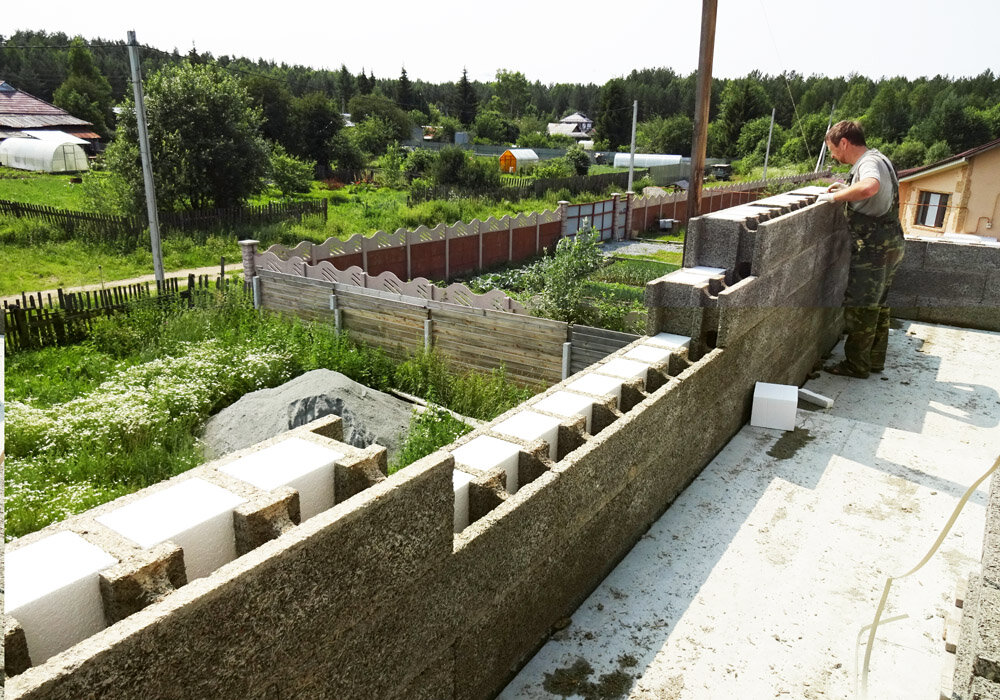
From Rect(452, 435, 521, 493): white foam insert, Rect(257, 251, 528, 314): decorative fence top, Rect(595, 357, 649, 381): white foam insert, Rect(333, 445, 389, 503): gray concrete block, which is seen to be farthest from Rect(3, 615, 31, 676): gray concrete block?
Rect(257, 251, 528, 314): decorative fence top

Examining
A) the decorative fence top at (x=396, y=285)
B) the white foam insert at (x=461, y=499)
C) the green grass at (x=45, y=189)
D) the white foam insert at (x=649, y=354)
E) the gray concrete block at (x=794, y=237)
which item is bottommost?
the green grass at (x=45, y=189)

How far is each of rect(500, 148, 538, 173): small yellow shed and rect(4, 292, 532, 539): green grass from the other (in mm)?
42345

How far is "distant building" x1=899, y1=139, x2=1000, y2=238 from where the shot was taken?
21453 mm

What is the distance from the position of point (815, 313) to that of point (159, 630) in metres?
7.20

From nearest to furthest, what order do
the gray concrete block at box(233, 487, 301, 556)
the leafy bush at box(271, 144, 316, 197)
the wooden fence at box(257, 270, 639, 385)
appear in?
the gray concrete block at box(233, 487, 301, 556)
the wooden fence at box(257, 270, 639, 385)
the leafy bush at box(271, 144, 316, 197)

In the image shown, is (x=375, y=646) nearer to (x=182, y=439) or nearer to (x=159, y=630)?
(x=159, y=630)

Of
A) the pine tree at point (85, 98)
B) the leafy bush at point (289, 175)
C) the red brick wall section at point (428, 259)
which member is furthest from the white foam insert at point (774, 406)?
the pine tree at point (85, 98)

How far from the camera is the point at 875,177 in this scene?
6.55 m

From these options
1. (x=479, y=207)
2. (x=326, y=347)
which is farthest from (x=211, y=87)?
(x=326, y=347)

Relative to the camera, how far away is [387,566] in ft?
8.20

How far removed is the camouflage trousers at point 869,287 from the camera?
7.21 m

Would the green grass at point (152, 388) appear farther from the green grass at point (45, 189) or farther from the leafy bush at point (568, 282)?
the green grass at point (45, 189)

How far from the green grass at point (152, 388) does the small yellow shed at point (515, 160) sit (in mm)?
42345

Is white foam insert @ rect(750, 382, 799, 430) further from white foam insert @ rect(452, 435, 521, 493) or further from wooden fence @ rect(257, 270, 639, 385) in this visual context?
white foam insert @ rect(452, 435, 521, 493)
